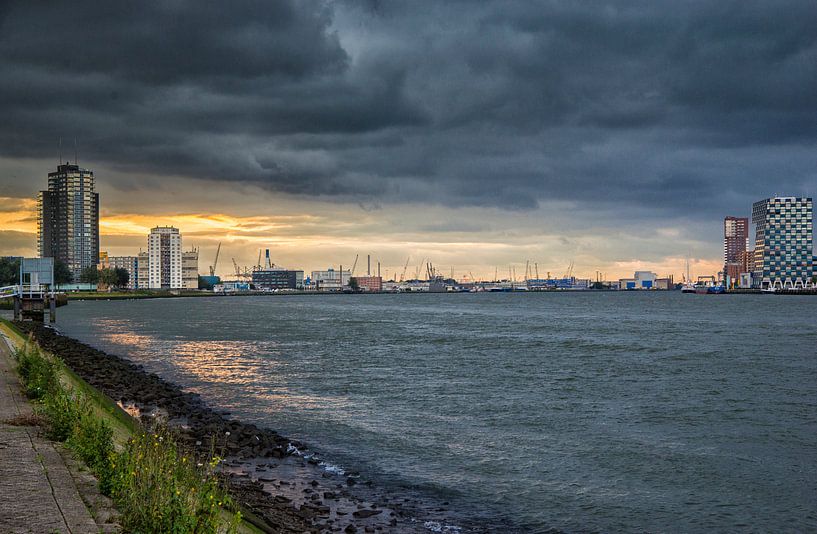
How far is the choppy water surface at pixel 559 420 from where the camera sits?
22109 millimetres

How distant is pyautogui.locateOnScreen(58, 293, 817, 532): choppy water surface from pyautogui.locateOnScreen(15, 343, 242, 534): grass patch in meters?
9.89

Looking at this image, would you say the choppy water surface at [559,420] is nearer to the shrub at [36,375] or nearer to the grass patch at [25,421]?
the shrub at [36,375]

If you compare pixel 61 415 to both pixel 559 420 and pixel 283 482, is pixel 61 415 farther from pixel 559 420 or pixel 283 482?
pixel 559 420

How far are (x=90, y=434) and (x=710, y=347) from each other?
233ft

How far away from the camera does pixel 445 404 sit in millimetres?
39500

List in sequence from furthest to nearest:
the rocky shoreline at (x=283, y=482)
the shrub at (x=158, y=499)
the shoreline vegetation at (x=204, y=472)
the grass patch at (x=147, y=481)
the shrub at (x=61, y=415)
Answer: the shrub at (x=61, y=415), the rocky shoreline at (x=283, y=482), the shoreline vegetation at (x=204, y=472), the grass patch at (x=147, y=481), the shrub at (x=158, y=499)

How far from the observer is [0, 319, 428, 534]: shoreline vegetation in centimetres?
1195

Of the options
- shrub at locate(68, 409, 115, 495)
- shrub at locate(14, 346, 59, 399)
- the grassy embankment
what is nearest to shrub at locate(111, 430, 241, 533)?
the grassy embankment

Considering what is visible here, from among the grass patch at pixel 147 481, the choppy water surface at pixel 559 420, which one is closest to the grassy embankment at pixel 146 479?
the grass patch at pixel 147 481

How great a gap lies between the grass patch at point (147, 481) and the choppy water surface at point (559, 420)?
9.89 meters

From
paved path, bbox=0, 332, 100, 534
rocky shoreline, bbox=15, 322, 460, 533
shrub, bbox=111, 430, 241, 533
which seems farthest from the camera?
rocky shoreline, bbox=15, 322, 460, 533

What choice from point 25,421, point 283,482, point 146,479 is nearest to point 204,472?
point 283,482

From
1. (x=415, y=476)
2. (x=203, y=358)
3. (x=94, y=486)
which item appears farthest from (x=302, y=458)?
(x=203, y=358)

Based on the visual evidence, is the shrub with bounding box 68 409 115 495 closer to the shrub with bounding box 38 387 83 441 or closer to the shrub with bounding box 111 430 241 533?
the shrub with bounding box 111 430 241 533
